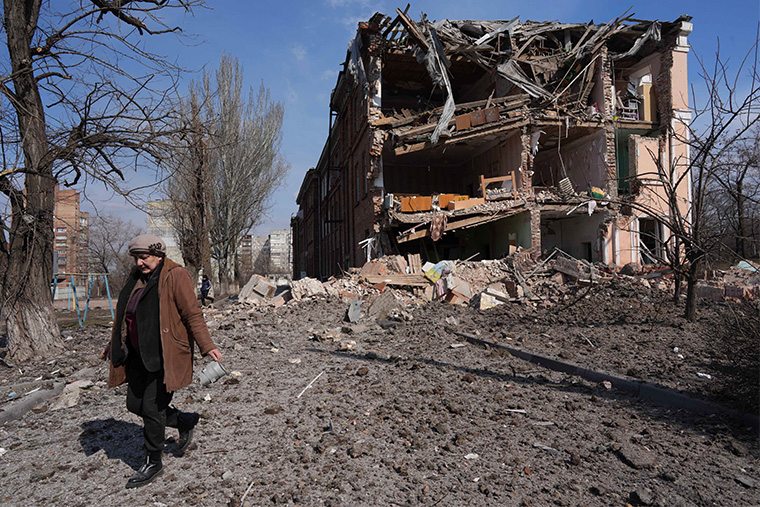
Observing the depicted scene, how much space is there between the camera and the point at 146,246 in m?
3.16

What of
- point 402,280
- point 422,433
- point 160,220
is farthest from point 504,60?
point 422,433

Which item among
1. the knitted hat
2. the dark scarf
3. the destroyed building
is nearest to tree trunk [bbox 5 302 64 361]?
the dark scarf

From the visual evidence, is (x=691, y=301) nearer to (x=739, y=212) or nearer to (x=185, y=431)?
(x=739, y=212)

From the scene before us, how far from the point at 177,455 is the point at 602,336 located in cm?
630

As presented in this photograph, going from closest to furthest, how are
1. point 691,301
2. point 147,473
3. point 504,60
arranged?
point 147,473
point 691,301
point 504,60

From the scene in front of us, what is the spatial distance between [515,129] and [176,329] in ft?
52.6

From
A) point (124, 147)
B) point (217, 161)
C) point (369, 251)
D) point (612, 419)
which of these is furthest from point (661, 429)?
point (217, 161)

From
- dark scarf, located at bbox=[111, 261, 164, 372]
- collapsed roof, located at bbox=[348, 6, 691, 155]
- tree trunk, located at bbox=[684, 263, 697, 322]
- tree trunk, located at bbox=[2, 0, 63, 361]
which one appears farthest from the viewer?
collapsed roof, located at bbox=[348, 6, 691, 155]

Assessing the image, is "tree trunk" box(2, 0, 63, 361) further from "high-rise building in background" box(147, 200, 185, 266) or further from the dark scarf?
the dark scarf

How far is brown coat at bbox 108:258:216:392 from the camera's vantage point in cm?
309

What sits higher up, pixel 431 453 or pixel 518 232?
pixel 518 232

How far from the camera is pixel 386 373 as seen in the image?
5812 mm

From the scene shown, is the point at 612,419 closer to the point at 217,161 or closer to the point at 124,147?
the point at 124,147

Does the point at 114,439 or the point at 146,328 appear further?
the point at 114,439
